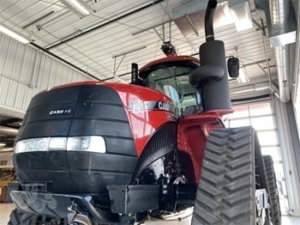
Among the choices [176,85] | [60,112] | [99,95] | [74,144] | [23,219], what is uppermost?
[176,85]

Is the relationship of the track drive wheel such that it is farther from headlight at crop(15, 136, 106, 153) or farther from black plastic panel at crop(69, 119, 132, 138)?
black plastic panel at crop(69, 119, 132, 138)

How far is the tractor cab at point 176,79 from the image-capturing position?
296 cm

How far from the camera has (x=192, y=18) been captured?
5.20 metres

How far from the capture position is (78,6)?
493 cm

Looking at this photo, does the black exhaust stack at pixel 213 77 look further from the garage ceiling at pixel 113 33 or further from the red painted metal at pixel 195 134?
the garage ceiling at pixel 113 33

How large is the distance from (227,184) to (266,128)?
961 centimetres

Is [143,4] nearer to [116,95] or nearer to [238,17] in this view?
[238,17]

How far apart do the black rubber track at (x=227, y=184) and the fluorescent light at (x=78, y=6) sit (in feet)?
14.1

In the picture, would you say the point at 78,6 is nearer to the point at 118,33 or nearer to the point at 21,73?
the point at 118,33

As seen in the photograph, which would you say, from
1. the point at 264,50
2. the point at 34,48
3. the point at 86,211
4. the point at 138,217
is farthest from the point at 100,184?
the point at 264,50

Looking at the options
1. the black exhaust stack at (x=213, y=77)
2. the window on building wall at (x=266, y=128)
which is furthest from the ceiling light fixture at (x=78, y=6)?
the window on building wall at (x=266, y=128)

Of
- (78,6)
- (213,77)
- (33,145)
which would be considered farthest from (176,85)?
(78,6)

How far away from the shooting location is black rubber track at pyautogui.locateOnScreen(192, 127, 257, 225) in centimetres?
141

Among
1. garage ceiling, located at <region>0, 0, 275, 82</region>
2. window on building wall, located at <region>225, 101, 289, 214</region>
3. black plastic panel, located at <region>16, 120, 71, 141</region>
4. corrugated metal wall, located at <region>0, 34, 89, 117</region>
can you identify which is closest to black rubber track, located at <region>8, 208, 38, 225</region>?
black plastic panel, located at <region>16, 120, 71, 141</region>
